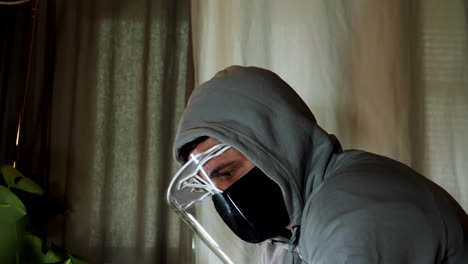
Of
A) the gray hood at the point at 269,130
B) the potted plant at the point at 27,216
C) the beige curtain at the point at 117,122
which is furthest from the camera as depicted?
the beige curtain at the point at 117,122

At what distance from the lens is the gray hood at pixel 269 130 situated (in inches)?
35.2

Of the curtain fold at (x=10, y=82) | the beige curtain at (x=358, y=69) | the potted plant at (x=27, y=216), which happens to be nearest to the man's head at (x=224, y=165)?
the potted plant at (x=27, y=216)

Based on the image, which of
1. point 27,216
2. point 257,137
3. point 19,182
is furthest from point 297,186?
point 19,182

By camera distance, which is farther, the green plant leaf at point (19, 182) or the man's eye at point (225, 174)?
the green plant leaf at point (19, 182)

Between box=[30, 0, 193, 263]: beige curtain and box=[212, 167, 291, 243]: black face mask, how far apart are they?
0.70 meters

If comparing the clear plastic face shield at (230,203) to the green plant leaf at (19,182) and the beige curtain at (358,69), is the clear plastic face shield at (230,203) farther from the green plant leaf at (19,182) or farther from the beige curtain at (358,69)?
the beige curtain at (358,69)

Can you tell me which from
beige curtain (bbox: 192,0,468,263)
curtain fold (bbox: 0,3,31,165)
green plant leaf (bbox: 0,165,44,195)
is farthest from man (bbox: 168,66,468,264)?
curtain fold (bbox: 0,3,31,165)

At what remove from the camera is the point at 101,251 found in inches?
66.6

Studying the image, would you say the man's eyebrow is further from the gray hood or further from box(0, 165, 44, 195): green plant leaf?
box(0, 165, 44, 195): green plant leaf

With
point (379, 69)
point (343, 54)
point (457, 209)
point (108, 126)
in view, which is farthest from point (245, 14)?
point (457, 209)

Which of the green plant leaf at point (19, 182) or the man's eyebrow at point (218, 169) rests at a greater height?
the man's eyebrow at point (218, 169)

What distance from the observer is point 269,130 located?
0.92 meters

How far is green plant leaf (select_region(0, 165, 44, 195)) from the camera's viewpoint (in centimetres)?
127

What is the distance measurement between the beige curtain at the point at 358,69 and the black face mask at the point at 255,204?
0.63 meters
